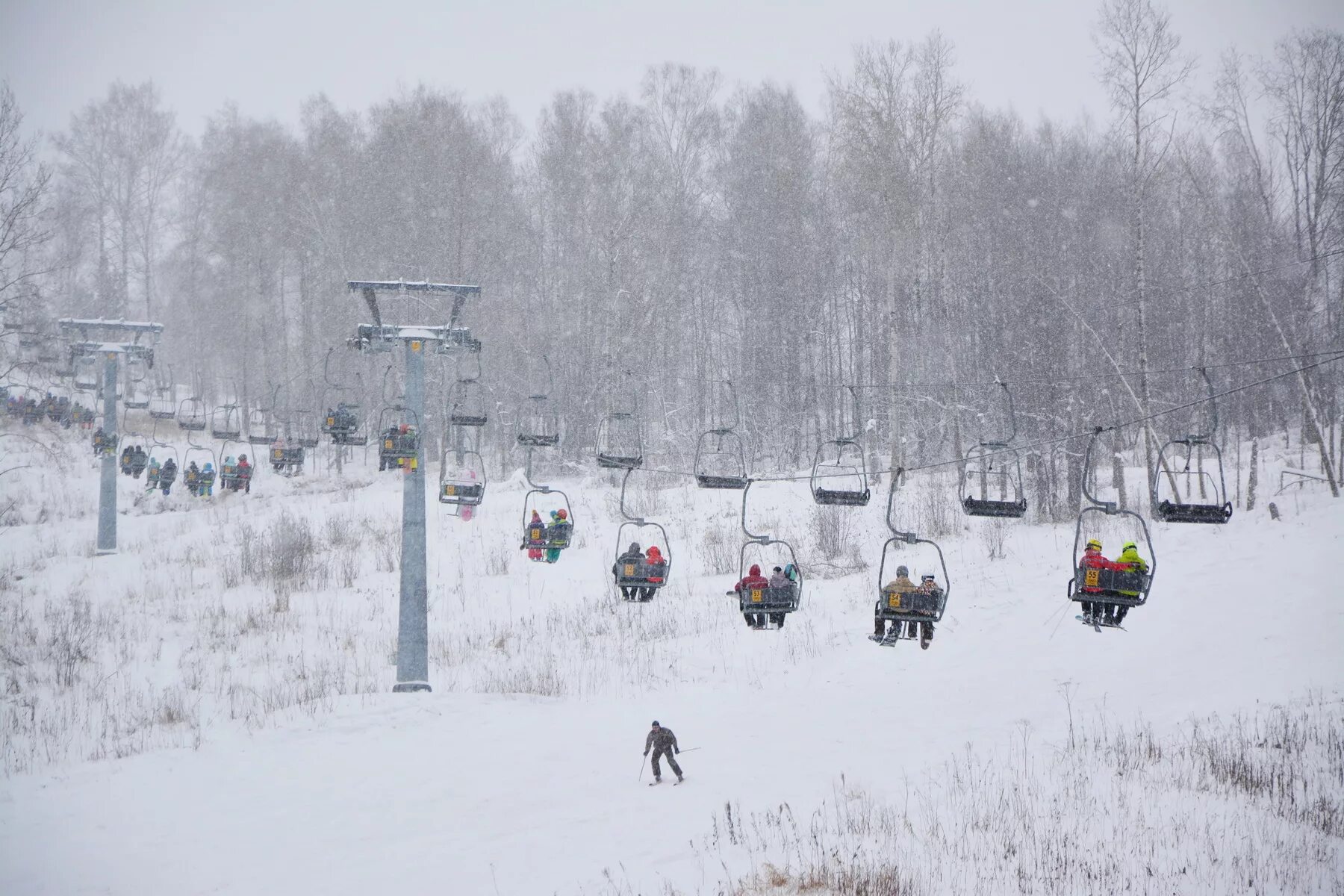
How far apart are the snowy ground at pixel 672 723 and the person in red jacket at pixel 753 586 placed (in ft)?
8.82

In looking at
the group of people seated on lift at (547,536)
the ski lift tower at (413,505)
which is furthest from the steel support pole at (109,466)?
the group of people seated on lift at (547,536)

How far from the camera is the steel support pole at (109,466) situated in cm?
2411

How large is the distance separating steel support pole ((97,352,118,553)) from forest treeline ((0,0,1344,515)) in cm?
236

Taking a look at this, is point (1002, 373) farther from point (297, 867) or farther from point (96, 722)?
point (96, 722)

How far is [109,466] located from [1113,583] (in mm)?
25881

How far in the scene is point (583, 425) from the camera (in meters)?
30.0

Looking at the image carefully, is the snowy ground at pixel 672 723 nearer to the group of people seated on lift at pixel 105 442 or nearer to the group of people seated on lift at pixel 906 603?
the group of people seated on lift at pixel 906 603

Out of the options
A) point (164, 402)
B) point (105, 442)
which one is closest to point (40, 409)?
point (105, 442)

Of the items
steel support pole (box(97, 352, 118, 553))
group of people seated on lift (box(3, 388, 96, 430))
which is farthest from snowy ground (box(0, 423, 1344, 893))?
group of people seated on lift (box(3, 388, 96, 430))

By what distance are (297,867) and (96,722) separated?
6499mm

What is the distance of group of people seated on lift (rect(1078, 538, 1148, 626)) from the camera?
9.01 meters

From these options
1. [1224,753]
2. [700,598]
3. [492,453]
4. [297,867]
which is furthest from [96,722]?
[492,453]

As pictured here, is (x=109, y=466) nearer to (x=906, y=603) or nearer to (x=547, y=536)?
(x=547, y=536)

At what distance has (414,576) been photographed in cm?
1530
